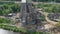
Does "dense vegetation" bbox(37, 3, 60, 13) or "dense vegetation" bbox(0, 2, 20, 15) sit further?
"dense vegetation" bbox(0, 2, 20, 15)

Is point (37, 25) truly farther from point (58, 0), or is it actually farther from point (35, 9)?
point (58, 0)

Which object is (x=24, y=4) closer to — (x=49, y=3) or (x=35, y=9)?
(x=35, y=9)

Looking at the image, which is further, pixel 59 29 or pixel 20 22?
pixel 20 22

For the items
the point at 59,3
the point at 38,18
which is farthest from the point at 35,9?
the point at 59,3

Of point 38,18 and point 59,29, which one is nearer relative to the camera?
point 59,29

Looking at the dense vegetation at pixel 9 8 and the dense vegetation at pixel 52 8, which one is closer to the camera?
the dense vegetation at pixel 52 8

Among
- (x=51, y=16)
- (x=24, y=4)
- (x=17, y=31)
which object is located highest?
(x=24, y=4)

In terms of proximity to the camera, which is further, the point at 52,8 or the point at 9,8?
the point at 9,8

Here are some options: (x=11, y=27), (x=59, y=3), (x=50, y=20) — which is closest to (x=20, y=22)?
(x=11, y=27)

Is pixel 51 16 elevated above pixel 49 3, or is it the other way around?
pixel 49 3
